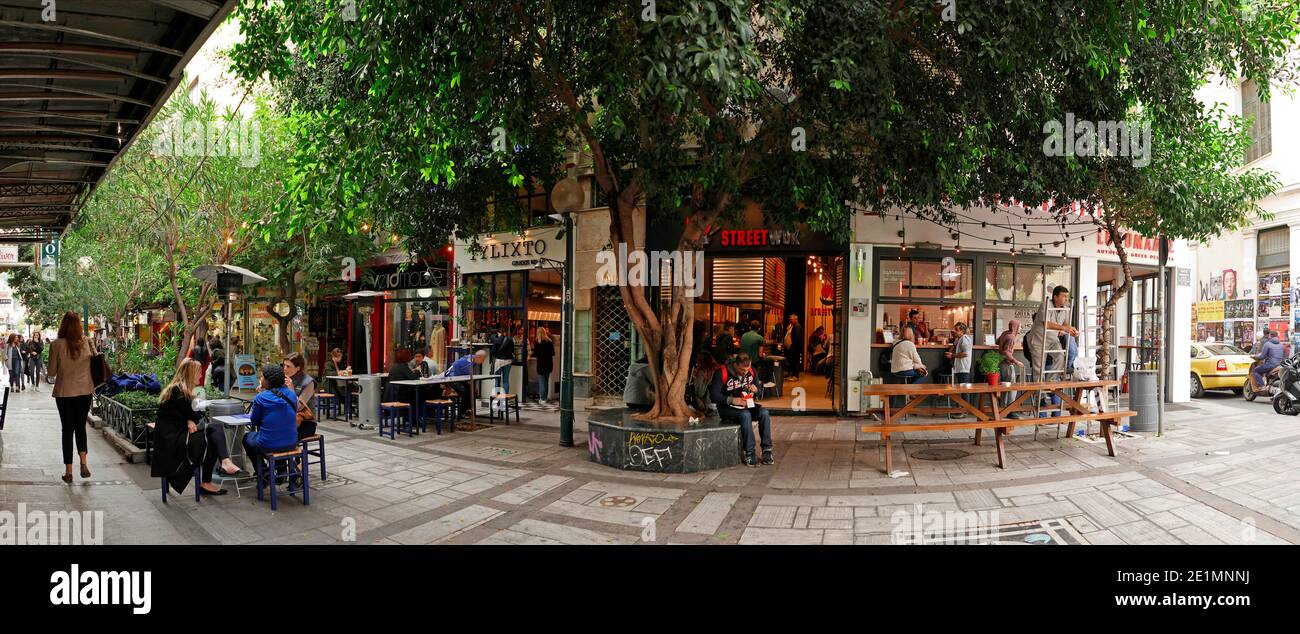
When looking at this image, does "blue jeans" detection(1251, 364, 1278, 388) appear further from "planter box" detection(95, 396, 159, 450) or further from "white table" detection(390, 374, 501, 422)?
"planter box" detection(95, 396, 159, 450)

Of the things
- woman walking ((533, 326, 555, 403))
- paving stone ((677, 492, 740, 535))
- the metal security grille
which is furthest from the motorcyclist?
woman walking ((533, 326, 555, 403))

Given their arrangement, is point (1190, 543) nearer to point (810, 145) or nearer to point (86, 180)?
point (810, 145)

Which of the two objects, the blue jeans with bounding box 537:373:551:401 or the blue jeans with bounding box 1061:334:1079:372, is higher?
the blue jeans with bounding box 1061:334:1079:372

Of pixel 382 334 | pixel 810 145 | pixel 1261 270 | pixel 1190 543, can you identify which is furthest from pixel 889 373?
pixel 1261 270

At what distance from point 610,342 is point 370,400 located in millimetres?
4709

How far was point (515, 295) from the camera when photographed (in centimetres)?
1523

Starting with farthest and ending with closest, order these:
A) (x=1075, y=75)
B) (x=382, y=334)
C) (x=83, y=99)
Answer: (x=382, y=334) < (x=1075, y=75) < (x=83, y=99)

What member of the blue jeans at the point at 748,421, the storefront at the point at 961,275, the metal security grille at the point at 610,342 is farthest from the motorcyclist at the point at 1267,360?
the metal security grille at the point at 610,342

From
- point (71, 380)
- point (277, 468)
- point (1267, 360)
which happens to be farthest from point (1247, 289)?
point (71, 380)

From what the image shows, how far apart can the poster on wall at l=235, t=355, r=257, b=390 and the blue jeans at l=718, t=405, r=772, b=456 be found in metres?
10.7

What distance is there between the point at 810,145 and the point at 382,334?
15385 millimetres

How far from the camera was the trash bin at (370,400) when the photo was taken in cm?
1114

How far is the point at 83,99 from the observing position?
21.8 feet

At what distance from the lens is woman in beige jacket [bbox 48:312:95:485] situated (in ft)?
22.7
